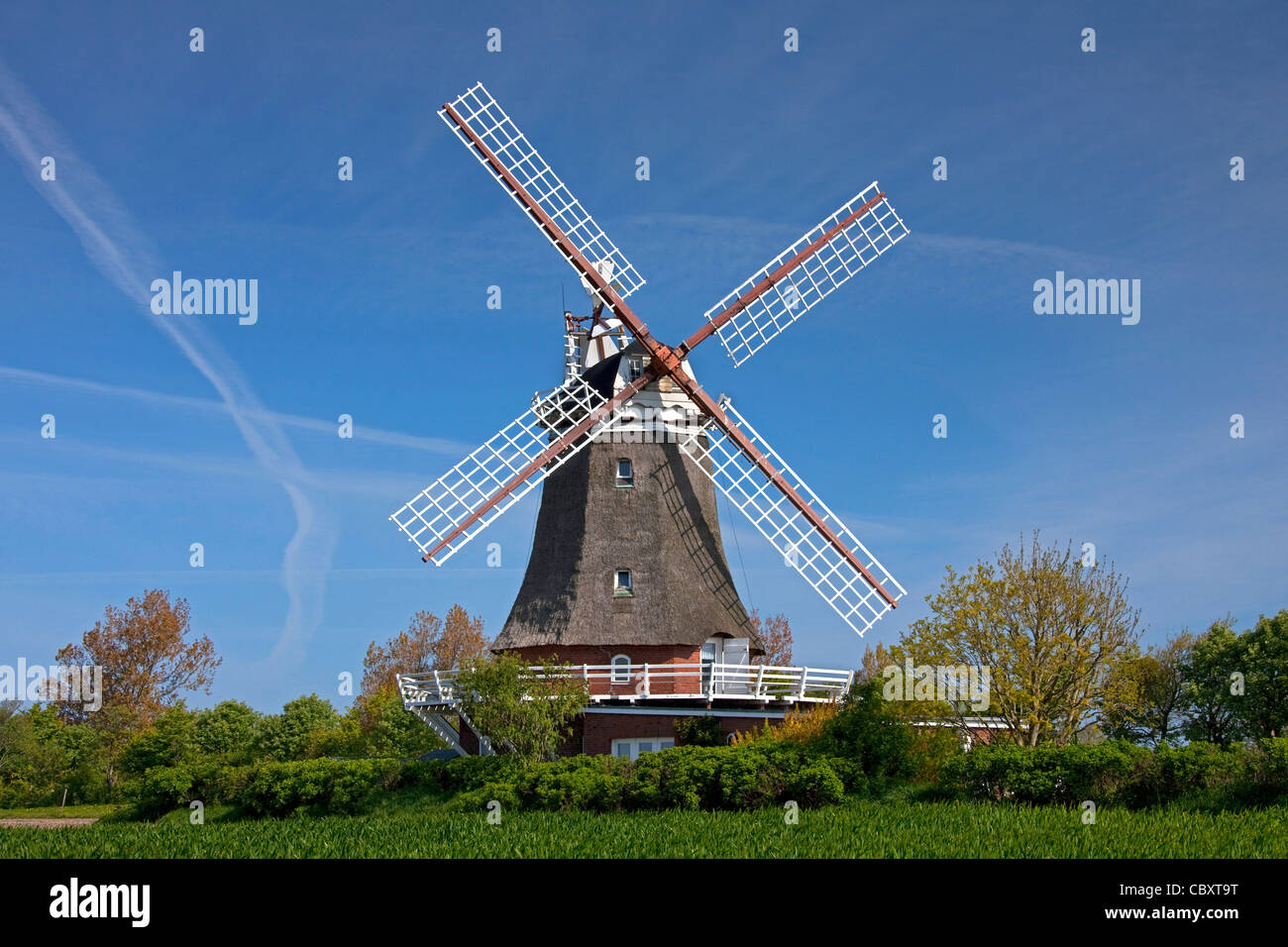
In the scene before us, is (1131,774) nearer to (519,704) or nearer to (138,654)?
(519,704)

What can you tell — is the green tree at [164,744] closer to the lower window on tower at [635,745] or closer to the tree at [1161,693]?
the lower window on tower at [635,745]

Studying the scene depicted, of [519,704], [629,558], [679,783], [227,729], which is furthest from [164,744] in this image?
[679,783]

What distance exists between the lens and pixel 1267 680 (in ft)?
102

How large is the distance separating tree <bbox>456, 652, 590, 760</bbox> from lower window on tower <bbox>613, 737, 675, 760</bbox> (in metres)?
1.63

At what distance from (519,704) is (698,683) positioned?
14.8 ft

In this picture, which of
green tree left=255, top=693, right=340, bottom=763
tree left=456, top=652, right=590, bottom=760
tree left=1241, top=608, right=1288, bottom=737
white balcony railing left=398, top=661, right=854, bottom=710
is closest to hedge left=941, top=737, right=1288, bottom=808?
white balcony railing left=398, top=661, right=854, bottom=710

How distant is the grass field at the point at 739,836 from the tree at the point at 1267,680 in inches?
709

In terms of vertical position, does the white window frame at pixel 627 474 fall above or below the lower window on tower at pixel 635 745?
above

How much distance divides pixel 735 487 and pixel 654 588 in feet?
11.1

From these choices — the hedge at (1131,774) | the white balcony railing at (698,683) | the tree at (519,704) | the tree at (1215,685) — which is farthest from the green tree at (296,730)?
the tree at (1215,685)

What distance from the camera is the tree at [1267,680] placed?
102ft
